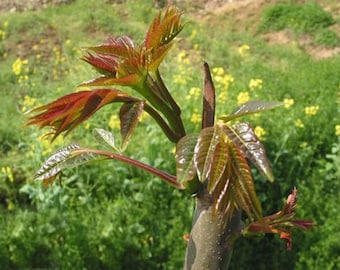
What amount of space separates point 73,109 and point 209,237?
209 mm

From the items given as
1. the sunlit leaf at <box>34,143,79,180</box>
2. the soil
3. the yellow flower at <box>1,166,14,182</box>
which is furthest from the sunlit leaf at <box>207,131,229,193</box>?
the soil

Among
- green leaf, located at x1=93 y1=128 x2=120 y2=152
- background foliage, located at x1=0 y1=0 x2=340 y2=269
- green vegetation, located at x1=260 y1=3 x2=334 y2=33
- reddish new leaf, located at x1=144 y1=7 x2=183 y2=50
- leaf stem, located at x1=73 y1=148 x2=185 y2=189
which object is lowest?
green vegetation, located at x1=260 y1=3 x2=334 y2=33

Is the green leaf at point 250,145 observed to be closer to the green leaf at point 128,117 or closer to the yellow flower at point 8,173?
the green leaf at point 128,117

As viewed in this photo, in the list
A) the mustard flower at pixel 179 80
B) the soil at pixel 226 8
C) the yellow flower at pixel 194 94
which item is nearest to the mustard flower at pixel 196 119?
the yellow flower at pixel 194 94

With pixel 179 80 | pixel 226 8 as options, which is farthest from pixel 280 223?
pixel 226 8

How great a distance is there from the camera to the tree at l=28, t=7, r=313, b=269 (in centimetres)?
69

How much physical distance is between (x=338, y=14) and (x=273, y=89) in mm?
3771

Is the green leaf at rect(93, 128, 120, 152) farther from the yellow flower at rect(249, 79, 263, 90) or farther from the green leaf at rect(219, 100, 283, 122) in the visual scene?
the yellow flower at rect(249, 79, 263, 90)

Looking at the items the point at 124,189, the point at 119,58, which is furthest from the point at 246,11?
the point at 119,58

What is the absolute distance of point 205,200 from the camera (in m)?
0.76

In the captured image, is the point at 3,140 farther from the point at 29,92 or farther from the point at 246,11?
the point at 246,11

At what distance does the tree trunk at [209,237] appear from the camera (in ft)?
2.50

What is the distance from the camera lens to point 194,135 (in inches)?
28.7

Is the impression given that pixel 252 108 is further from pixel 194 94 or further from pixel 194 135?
pixel 194 94
